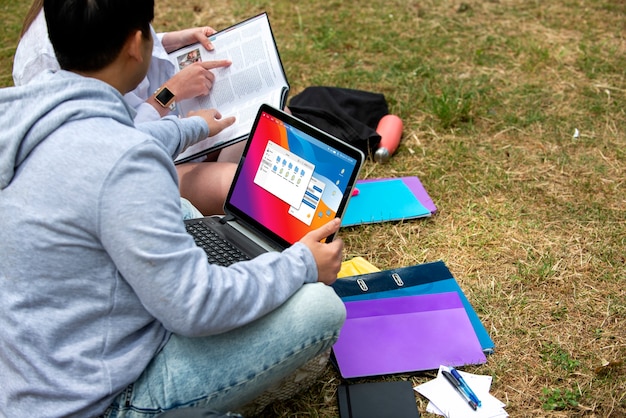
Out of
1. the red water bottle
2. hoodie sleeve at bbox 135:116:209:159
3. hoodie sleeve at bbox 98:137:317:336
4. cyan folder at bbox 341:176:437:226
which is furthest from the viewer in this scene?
the red water bottle

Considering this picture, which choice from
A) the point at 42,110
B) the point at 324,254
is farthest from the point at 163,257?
the point at 324,254

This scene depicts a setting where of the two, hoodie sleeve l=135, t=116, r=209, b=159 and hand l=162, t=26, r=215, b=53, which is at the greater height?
hand l=162, t=26, r=215, b=53

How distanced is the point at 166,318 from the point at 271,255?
326 mm

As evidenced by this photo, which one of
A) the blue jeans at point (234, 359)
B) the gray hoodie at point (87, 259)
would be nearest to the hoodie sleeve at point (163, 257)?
the gray hoodie at point (87, 259)

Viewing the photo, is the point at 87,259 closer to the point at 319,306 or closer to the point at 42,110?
the point at 42,110

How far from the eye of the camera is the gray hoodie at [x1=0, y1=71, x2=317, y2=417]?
1.25 meters

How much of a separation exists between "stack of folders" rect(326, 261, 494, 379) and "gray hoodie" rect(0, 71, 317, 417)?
2.34 ft

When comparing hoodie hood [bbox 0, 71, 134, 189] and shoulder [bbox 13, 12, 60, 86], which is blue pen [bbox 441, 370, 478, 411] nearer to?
hoodie hood [bbox 0, 71, 134, 189]

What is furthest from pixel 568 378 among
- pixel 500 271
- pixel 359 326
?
pixel 359 326

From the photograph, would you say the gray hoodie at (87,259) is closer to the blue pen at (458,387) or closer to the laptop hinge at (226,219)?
the laptop hinge at (226,219)

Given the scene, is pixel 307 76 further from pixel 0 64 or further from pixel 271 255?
pixel 271 255

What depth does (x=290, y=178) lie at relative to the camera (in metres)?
1.95

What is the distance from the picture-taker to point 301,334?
1.58 meters

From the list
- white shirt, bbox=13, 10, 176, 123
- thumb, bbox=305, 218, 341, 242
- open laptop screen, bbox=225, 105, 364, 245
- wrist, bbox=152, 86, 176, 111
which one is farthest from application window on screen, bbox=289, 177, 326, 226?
wrist, bbox=152, 86, 176, 111
